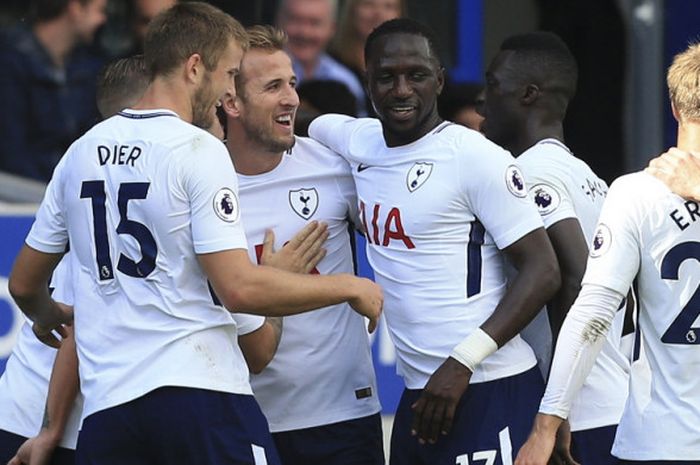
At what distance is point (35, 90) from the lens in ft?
28.5

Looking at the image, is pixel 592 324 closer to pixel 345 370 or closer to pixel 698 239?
pixel 698 239

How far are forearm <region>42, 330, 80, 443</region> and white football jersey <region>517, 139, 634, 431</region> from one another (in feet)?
4.88

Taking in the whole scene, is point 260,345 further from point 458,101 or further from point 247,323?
point 458,101

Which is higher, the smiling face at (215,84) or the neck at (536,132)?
the smiling face at (215,84)

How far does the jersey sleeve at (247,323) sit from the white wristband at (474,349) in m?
0.61

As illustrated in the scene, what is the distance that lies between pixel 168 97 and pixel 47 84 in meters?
4.38

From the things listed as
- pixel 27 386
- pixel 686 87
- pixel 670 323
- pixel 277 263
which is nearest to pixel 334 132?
pixel 277 263

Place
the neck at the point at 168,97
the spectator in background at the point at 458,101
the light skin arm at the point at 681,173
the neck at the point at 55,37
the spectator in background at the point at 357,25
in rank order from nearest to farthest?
the light skin arm at the point at 681,173 < the neck at the point at 168,97 < the neck at the point at 55,37 < the spectator in background at the point at 458,101 < the spectator in background at the point at 357,25

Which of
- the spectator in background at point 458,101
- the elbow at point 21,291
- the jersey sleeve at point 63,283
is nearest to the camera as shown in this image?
the elbow at point 21,291

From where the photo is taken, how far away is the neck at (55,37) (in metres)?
8.59

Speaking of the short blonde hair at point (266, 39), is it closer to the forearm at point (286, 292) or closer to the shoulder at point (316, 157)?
the shoulder at point (316, 157)

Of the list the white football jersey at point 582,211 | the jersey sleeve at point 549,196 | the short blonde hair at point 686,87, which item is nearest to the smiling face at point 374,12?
the white football jersey at point 582,211

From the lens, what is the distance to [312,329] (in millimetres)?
5141

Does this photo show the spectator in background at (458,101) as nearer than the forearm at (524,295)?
No
